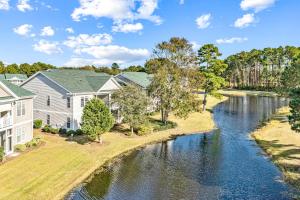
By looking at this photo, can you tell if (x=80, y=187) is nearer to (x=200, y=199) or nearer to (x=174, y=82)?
(x=200, y=199)

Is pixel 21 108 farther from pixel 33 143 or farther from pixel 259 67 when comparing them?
pixel 259 67

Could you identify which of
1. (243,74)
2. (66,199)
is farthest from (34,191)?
(243,74)

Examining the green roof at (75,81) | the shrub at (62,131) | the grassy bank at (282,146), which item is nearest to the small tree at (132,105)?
the green roof at (75,81)

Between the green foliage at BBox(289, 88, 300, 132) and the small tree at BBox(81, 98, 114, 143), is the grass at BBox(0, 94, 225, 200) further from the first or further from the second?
the green foliage at BBox(289, 88, 300, 132)

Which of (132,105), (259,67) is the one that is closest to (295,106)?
(132,105)

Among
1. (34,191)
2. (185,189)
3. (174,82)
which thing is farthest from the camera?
(174,82)

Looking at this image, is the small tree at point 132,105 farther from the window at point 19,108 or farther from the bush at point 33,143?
the window at point 19,108
